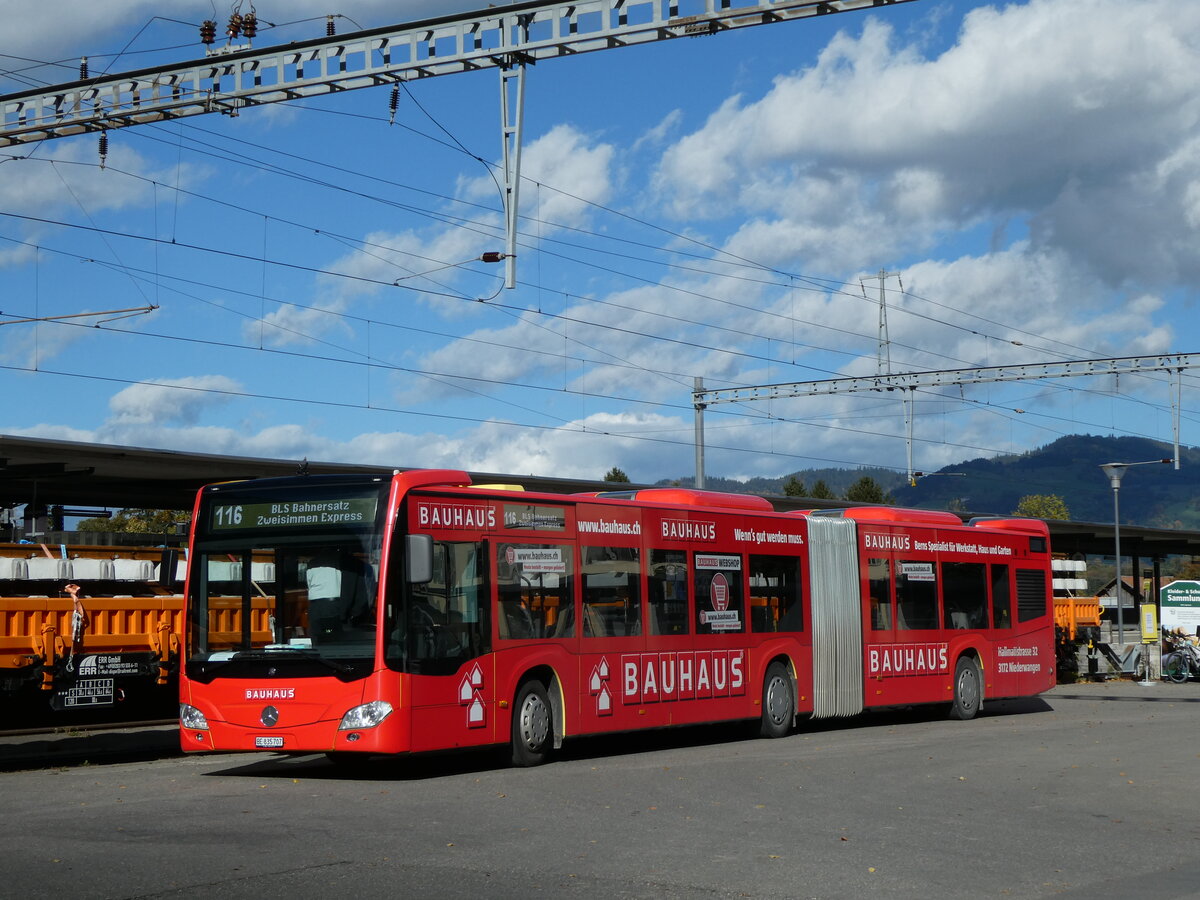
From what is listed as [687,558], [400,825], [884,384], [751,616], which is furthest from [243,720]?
[884,384]

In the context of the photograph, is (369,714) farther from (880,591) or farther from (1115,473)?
(1115,473)

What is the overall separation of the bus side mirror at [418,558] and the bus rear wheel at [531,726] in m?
2.18

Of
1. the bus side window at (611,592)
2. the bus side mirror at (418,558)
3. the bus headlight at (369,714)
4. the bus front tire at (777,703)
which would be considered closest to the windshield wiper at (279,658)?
the bus headlight at (369,714)

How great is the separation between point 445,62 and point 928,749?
386 inches

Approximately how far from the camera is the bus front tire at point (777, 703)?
64.8 ft

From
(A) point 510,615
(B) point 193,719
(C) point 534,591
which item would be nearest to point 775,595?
(C) point 534,591

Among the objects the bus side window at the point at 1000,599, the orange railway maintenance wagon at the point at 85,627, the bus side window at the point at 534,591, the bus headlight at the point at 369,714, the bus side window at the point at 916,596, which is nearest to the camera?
the bus headlight at the point at 369,714

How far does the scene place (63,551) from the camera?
2041 cm

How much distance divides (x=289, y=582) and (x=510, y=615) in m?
2.28

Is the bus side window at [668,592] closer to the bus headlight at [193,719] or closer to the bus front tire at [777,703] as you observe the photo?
the bus front tire at [777,703]

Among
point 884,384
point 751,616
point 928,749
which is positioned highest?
point 884,384

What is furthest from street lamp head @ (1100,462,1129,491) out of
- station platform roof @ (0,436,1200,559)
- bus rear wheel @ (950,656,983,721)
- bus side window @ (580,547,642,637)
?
bus side window @ (580,547,642,637)

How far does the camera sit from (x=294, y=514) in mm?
14508

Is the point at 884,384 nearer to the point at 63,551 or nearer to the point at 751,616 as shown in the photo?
the point at 751,616
